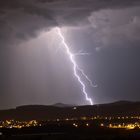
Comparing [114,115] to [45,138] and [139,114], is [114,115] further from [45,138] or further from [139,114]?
[45,138]

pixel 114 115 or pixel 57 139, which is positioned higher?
pixel 114 115

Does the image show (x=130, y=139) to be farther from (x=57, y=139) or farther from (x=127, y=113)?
(x=127, y=113)

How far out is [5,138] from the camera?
9131cm

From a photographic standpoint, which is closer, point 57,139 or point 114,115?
point 57,139

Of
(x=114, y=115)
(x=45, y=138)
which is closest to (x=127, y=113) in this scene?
(x=114, y=115)

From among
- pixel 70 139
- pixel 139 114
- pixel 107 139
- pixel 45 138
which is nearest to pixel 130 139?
pixel 107 139

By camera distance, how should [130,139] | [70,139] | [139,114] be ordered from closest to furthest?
[130,139]
[70,139]
[139,114]

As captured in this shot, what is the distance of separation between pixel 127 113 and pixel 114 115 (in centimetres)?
466

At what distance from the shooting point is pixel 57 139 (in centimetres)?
8700

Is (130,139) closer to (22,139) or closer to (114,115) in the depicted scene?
(22,139)

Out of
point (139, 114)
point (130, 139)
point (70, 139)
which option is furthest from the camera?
point (139, 114)

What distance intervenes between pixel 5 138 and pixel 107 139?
16.9 m

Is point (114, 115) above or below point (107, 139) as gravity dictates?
above

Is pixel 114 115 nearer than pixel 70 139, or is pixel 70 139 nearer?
pixel 70 139
